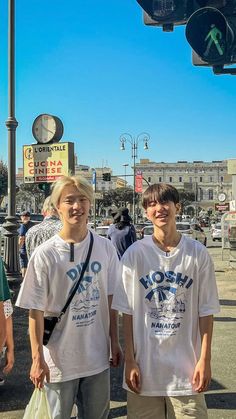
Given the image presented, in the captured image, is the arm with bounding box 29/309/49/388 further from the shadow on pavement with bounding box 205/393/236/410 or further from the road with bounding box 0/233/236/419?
the shadow on pavement with bounding box 205/393/236/410

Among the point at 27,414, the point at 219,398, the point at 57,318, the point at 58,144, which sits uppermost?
the point at 58,144

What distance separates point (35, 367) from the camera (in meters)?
2.45

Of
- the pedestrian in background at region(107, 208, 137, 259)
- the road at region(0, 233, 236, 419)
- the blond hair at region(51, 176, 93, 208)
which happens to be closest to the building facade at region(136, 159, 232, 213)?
the pedestrian in background at region(107, 208, 137, 259)

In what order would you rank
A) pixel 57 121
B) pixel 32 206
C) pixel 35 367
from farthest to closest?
pixel 32 206 < pixel 57 121 < pixel 35 367

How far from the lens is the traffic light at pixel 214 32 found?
3619mm

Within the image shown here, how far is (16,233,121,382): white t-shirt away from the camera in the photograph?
8.22 ft

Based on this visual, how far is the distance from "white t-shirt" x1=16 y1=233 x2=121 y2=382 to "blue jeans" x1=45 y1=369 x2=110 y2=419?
5 cm

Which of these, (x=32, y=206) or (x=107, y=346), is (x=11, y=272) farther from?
(x=32, y=206)

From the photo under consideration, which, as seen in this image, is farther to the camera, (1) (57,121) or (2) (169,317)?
(1) (57,121)

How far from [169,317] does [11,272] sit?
7171 mm

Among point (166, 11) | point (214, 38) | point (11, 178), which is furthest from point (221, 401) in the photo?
point (11, 178)

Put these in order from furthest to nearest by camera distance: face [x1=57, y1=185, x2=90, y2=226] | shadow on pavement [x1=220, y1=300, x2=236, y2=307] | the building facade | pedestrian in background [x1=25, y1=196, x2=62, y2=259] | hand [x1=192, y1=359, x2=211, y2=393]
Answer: the building facade
shadow on pavement [x1=220, y1=300, x2=236, y2=307]
pedestrian in background [x1=25, y1=196, x2=62, y2=259]
face [x1=57, y1=185, x2=90, y2=226]
hand [x1=192, y1=359, x2=211, y2=393]

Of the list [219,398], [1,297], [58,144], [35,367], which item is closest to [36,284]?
[1,297]

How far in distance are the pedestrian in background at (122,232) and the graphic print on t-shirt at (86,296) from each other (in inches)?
203
